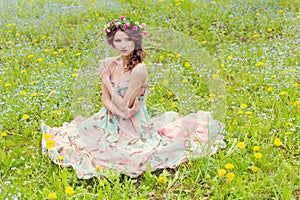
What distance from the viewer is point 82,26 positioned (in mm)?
7289

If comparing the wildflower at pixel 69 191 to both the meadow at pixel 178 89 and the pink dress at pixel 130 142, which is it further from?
the pink dress at pixel 130 142

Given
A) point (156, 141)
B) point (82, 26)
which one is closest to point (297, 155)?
point (156, 141)

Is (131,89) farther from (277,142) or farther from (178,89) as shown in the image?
(277,142)

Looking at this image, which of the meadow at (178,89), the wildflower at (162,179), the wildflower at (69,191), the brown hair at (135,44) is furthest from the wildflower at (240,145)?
the wildflower at (69,191)

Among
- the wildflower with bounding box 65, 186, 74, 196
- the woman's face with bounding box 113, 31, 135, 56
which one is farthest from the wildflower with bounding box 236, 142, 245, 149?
the wildflower with bounding box 65, 186, 74, 196

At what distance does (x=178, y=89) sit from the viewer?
4.75 metres

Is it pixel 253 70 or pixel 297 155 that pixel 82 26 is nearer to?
pixel 253 70

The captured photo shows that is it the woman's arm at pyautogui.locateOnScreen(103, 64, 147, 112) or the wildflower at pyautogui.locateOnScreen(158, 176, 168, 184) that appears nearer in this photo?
the wildflower at pyautogui.locateOnScreen(158, 176, 168, 184)

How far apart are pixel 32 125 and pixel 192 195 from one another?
1.88 meters

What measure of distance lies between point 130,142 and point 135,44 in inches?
33.5

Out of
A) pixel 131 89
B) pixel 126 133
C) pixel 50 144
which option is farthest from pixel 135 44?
pixel 50 144

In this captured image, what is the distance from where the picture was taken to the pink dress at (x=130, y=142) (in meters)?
4.12

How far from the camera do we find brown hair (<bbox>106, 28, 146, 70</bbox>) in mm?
3998

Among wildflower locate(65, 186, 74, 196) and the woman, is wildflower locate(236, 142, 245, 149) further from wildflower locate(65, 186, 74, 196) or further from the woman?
wildflower locate(65, 186, 74, 196)
